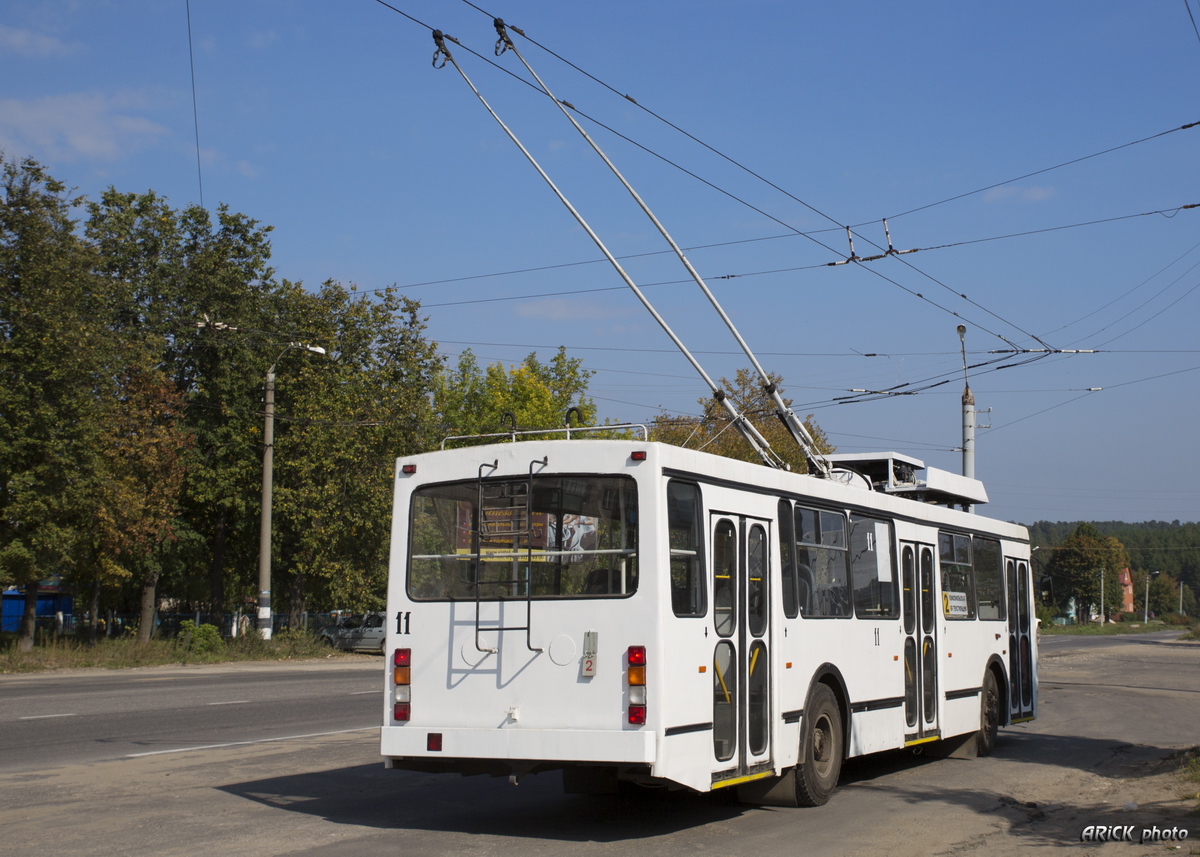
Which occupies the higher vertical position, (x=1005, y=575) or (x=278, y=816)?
Result: (x=1005, y=575)

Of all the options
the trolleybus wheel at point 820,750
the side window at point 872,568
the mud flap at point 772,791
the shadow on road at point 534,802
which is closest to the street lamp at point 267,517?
the shadow on road at point 534,802

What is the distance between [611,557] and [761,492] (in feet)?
5.81

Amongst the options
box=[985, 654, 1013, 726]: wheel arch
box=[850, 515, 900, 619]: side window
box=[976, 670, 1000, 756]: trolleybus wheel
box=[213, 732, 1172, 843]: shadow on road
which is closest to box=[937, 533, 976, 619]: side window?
box=[976, 670, 1000, 756]: trolleybus wheel

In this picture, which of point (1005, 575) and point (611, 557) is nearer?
point (611, 557)

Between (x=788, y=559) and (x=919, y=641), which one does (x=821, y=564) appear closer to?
(x=788, y=559)

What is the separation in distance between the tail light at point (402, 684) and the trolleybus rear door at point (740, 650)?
2.22m

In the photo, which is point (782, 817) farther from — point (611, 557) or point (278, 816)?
point (278, 816)

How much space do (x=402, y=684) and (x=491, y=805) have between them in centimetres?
183

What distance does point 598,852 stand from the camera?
307 inches

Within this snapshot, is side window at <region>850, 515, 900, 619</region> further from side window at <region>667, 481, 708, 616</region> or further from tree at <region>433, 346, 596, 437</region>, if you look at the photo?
tree at <region>433, 346, 596, 437</region>

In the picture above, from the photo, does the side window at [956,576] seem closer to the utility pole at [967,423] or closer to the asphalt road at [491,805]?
the asphalt road at [491,805]

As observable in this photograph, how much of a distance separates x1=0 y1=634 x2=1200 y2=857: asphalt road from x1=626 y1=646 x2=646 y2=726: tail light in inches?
35.8

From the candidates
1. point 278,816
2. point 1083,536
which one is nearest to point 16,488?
point 278,816

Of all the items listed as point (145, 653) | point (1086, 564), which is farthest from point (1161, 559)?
point (145, 653)
